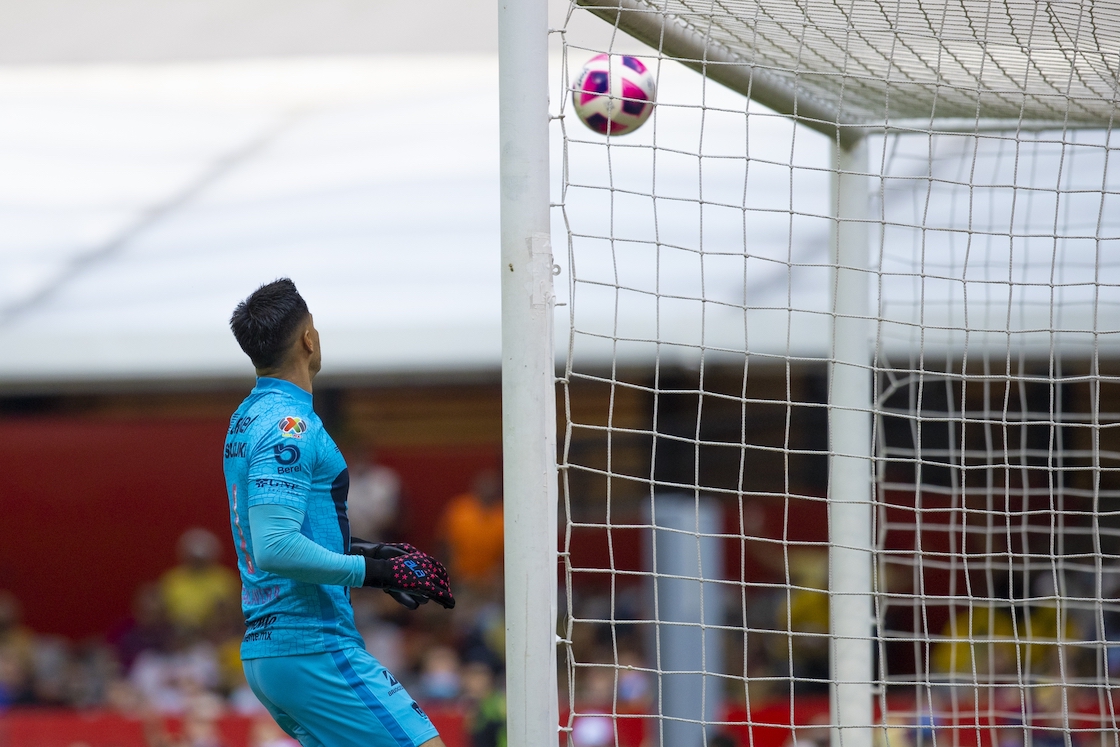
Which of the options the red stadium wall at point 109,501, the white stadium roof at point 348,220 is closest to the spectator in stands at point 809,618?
the white stadium roof at point 348,220

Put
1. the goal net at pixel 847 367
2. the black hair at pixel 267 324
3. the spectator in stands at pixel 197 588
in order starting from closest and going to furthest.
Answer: the black hair at pixel 267 324 → the goal net at pixel 847 367 → the spectator in stands at pixel 197 588

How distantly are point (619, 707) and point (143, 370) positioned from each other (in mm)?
5177

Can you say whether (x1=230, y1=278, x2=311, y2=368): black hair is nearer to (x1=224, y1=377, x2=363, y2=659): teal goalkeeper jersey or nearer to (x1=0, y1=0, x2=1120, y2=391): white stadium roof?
(x1=224, y1=377, x2=363, y2=659): teal goalkeeper jersey

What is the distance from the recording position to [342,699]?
2.85 meters

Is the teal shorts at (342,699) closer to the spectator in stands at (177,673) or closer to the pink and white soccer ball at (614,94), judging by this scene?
the pink and white soccer ball at (614,94)

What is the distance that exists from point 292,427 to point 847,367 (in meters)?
2.54

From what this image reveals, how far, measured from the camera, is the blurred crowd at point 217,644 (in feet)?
28.4

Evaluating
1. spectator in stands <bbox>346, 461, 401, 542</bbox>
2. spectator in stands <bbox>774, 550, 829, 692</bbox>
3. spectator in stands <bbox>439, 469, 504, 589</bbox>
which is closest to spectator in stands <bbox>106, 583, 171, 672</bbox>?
spectator in stands <bbox>346, 461, 401, 542</bbox>

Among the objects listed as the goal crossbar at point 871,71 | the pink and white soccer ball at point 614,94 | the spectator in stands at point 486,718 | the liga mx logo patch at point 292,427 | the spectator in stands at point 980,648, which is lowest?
the spectator in stands at point 486,718

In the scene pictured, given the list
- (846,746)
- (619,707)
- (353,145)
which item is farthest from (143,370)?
(846,746)

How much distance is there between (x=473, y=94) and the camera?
11.7m

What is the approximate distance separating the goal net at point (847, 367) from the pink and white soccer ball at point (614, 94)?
4.9 inches

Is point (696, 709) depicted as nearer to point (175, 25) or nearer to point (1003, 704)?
point (1003, 704)

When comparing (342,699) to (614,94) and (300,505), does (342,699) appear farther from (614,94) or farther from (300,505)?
(614,94)
